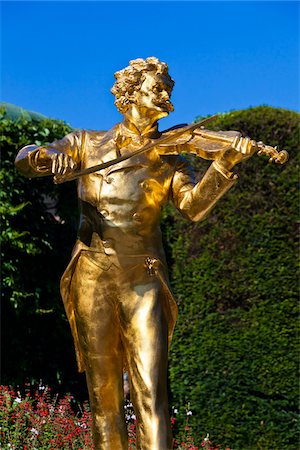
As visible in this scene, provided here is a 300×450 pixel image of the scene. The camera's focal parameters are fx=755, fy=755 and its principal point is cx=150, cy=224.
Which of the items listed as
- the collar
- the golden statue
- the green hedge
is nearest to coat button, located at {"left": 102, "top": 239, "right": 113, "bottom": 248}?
the golden statue

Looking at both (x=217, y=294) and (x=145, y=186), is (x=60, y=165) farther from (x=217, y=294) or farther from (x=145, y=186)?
(x=217, y=294)

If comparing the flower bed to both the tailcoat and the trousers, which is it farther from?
the tailcoat

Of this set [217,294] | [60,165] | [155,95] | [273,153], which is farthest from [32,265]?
[273,153]

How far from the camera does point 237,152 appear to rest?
364 cm

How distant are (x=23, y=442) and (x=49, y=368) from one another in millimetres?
1724

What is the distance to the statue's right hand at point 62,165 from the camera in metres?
3.64

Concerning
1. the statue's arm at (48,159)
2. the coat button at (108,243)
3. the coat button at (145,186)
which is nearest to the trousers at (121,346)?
the coat button at (108,243)

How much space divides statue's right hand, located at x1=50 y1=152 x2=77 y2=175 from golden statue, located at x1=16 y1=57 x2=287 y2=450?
0.09 m

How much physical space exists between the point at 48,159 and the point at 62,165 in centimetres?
19

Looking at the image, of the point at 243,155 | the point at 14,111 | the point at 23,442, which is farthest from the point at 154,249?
the point at 14,111

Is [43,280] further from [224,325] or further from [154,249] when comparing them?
[154,249]

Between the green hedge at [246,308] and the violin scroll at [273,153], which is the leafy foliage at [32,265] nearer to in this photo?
the green hedge at [246,308]

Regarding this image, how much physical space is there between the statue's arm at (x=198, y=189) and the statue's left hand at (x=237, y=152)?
40 millimetres

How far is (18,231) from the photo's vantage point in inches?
315
